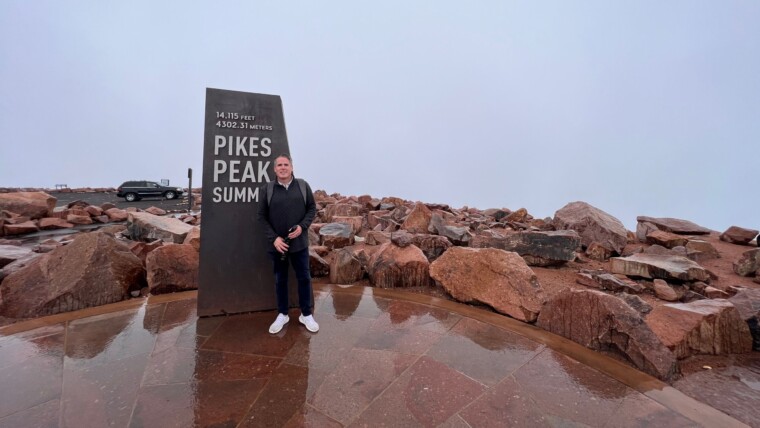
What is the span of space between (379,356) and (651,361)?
2222 millimetres

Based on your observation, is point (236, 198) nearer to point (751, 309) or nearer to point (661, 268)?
point (751, 309)

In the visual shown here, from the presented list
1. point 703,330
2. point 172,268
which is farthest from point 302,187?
point 703,330

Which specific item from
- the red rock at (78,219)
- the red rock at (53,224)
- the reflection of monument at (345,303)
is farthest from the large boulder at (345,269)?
the red rock at (78,219)

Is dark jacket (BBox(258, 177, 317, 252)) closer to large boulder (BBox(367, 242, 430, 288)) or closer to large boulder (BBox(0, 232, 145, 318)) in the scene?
large boulder (BBox(367, 242, 430, 288))

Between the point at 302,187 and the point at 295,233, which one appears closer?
the point at 295,233

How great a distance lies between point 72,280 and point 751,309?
754cm

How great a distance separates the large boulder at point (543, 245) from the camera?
5777 mm

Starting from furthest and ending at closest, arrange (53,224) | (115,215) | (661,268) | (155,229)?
(115,215) → (53,224) → (155,229) → (661,268)

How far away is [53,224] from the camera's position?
1080 cm

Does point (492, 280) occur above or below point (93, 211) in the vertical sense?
above

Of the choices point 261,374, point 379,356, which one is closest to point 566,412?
point 379,356

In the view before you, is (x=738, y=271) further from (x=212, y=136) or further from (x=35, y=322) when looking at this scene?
(x=35, y=322)

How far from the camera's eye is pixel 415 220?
864 cm

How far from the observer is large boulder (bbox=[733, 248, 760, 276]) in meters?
5.23
